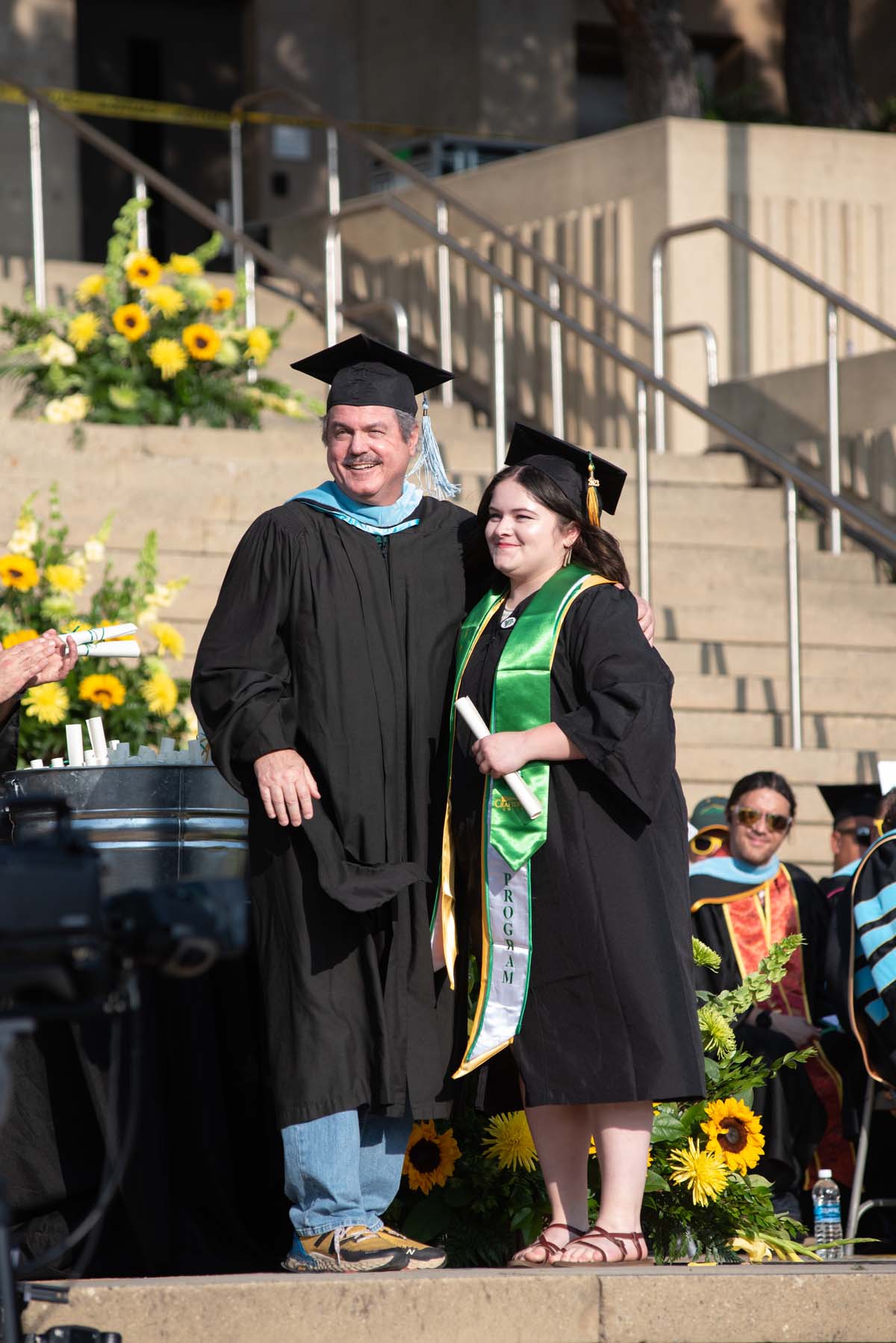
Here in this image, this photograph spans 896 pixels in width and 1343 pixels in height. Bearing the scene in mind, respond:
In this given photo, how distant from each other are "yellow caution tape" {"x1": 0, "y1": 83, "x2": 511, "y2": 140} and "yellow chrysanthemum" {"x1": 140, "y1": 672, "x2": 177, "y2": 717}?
737 centimetres

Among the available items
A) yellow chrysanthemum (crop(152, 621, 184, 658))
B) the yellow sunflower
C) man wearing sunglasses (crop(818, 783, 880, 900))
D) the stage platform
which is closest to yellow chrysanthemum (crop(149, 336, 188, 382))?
yellow chrysanthemum (crop(152, 621, 184, 658))

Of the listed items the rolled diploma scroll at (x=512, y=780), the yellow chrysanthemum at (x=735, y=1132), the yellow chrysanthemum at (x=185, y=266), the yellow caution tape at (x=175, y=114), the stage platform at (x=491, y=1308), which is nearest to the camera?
the stage platform at (x=491, y=1308)

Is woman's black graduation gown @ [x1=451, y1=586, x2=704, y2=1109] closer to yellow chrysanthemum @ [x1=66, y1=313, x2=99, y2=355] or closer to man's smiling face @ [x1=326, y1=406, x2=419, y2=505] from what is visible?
man's smiling face @ [x1=326, y1=406, x2=419, y2=505]

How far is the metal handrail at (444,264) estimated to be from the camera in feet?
35.8

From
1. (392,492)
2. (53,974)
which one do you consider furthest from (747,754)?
(53,974)

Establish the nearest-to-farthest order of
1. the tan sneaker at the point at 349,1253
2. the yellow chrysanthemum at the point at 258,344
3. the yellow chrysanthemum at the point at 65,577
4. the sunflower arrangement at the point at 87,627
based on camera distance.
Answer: the tan sneaker at the point at 349,1253 → the sunflower arrangement at the point at 87,627 → the yellow chrysanthemum at the point at 65,577 → the yellow chrysanthemum at the point at 258,344

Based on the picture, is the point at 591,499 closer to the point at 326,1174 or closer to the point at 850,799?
the point at 326,1174

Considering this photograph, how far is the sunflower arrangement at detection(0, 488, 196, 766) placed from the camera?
6617 mm

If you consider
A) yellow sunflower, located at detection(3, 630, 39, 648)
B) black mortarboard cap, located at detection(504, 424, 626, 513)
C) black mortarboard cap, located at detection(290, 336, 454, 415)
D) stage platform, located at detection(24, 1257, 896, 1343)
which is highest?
black mortarboard cap, located at detection(290, 336, 454, 415)

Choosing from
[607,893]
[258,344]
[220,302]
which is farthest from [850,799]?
[220,302]

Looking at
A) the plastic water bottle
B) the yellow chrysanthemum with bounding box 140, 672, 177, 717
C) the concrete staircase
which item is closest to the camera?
the plastic water bottle

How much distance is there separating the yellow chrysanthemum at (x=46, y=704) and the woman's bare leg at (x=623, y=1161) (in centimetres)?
281

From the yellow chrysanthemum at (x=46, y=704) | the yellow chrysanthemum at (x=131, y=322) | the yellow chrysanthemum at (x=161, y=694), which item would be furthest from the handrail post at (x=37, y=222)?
the yellow chrysanthemum at (x=46, y=704)

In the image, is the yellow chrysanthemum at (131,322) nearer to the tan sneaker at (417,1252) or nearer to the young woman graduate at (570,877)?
the young woman graduate at (570,877)
